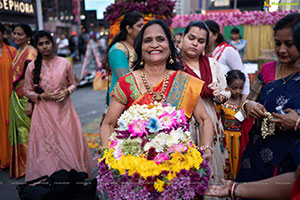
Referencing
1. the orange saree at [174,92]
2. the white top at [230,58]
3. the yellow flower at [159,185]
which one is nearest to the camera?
the yellow flower at [159,185]

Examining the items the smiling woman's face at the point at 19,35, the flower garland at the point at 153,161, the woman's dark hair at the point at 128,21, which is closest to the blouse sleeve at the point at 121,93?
the flower garland at the point at 153,161

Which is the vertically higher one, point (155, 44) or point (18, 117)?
point (155, 44)

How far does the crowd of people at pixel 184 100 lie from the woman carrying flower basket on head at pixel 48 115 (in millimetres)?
14

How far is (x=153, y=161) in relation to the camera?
1.46m

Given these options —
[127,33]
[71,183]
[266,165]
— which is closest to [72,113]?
[71,183]

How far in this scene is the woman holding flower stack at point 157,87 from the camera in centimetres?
203

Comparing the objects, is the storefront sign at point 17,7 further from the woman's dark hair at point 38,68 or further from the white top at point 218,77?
the white top at point 218,77

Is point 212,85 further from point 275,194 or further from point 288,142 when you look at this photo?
point 275,194

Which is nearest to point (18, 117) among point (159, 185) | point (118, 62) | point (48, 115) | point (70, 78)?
point (48, 115)

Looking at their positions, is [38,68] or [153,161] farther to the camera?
[38,68]

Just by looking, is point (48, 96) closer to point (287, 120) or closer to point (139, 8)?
point (139, 8)

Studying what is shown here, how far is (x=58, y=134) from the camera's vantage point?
3.82 m

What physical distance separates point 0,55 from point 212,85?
142 inches

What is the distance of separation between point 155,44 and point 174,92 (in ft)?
1.33
